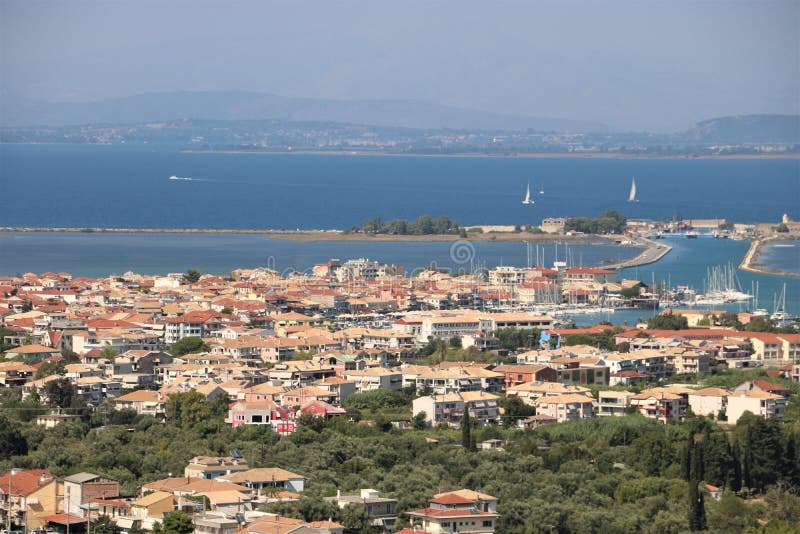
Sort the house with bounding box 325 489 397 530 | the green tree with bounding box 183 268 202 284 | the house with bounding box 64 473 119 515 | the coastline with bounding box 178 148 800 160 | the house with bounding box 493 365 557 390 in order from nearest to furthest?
the house with bounding box 325 489 397 530 < the house with bounding box 64 473 119 515 < the house with bounding box 493 365 557 390 < the green tree with bounding box 183 268 202 284 < the coastline with bounding box 178 148 800 160

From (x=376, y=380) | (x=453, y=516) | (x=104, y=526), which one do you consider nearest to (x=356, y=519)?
(x=453, y=516)

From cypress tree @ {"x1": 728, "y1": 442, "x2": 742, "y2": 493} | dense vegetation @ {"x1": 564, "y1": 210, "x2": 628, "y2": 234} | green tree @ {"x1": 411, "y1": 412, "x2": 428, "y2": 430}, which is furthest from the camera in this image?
dense vegetation @ {"x1": 564, "y1": 210, "x2": 628, "y2": 234}

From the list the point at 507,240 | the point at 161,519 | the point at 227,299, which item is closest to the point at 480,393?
the point at 161,519

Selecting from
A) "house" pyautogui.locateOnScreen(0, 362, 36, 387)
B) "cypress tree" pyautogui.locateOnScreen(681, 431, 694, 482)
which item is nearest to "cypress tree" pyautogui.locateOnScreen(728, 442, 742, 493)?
"cypress tree" pyautogui.locateOnScreen(681, 431, 694, 482)

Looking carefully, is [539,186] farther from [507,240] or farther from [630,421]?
[630,421]

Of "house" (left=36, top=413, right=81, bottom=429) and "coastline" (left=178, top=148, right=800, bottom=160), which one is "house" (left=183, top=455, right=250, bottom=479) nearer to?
"house" (left=36, top=413, right=81, bottom=429)

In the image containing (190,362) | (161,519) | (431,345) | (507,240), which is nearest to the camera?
(161,519)

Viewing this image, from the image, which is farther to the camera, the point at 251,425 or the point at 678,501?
the point at 251,425

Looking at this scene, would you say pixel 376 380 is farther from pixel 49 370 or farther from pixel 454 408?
pixel 49 370
